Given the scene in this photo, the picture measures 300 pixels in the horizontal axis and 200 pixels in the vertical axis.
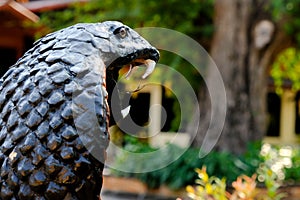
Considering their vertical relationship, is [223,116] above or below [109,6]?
below

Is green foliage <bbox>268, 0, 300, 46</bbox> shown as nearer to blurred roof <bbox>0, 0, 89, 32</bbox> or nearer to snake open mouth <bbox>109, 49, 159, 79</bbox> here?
blurred roof <bbox>0, 0, 89, 32</bbox>

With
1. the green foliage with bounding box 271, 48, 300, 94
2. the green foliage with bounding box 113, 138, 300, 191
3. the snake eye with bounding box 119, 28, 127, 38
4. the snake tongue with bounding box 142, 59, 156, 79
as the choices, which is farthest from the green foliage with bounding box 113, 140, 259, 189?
the snake eye with bounding box 119, 28, 127, 38

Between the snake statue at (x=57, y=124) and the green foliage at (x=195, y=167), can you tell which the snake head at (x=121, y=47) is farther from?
the green foliage at (x=195, y=167)

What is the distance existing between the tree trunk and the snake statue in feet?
29.8

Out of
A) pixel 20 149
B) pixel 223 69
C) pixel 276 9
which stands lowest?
pixel 20 149

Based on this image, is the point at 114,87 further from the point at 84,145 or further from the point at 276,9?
the point at 276,9

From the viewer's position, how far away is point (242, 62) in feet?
34.0

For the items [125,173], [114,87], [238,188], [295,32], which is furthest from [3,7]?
[295,32]

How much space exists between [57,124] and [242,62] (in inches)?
373

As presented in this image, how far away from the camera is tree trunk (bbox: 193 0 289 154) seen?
33.5 feet

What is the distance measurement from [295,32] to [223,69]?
1375 millimetres

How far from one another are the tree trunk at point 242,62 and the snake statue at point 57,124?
358 inches

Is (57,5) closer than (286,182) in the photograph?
No

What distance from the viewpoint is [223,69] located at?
410 inches
